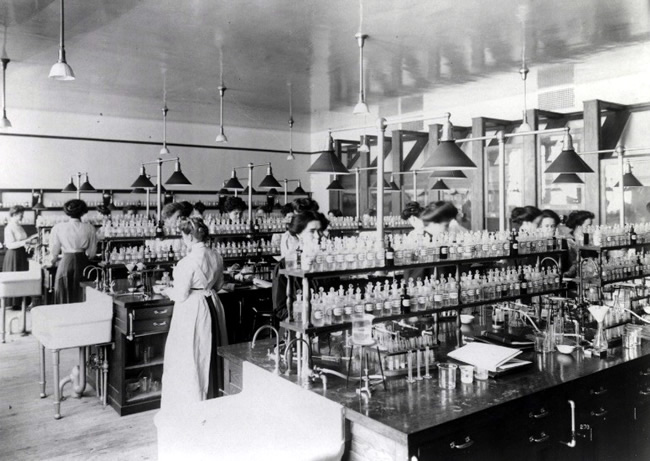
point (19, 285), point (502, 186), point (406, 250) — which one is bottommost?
point (19, 285)

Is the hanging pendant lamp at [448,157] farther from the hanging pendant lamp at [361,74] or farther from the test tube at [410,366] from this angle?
the hanging pendant lamp at [361,74]

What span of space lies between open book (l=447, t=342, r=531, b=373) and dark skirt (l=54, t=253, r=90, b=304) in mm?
5680

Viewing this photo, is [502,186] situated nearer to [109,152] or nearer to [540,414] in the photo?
[540,414]

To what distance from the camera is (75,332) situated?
4.80m

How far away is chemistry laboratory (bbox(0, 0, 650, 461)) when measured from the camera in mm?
2939

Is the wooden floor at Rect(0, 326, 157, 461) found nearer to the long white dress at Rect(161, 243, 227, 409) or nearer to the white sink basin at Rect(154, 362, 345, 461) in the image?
the long white dress at Rect(161, 243, 227, 409)

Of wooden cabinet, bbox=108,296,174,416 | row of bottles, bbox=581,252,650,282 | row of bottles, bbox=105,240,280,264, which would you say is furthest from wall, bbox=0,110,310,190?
row of bottles, bbox=581,252,650,282

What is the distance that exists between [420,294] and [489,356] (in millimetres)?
706

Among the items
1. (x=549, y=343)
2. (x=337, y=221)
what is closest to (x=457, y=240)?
(x=549, y=343)

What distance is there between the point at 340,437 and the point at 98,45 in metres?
5.63

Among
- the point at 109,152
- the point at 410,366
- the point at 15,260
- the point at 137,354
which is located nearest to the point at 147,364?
the point at 137,354

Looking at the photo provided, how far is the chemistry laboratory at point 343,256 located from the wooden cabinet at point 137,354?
0.07 feet

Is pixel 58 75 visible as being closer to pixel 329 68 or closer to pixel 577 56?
pixel 329 68

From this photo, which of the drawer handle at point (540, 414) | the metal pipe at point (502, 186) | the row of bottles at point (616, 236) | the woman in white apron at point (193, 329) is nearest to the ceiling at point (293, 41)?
the metal pipe at point (502, 186)
